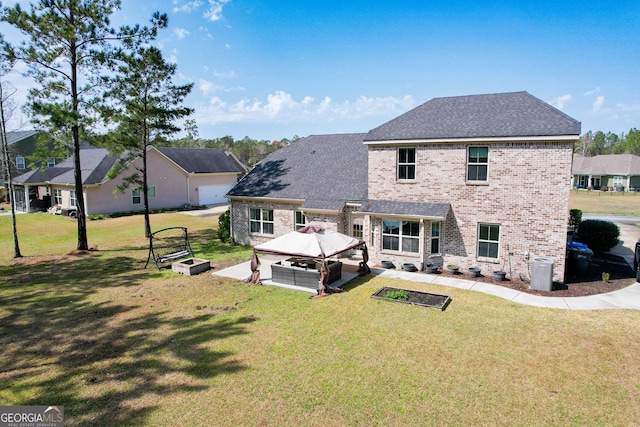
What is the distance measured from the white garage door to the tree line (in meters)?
92.6

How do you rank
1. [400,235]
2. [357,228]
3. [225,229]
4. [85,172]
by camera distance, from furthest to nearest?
[85,172] < [225,229] < [357,228] < [400,235]

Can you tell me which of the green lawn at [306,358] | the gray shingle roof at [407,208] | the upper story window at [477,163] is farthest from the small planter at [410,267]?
the upper story window at [477,163]

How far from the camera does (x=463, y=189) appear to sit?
54.7ft

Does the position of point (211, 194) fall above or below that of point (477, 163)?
below

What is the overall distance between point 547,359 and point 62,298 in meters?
16.2

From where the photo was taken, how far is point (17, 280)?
16.6 m

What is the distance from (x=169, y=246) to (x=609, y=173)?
71.5 metres

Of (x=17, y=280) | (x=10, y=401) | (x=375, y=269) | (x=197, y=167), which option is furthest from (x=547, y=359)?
(x=197, y=167)

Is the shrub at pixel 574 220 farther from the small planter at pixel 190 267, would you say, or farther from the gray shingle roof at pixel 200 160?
the gray shingle roof at pixel 200 160

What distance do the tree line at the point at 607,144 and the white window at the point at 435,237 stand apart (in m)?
101

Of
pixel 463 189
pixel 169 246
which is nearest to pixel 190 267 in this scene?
pixel 169 246

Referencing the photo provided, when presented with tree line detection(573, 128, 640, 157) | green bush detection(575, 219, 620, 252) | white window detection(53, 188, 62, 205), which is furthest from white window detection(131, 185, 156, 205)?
tree line detection(573, 128, 640, 157)

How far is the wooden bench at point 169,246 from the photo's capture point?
18578 millimetres

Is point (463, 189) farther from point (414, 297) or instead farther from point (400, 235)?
point (414, 297)
